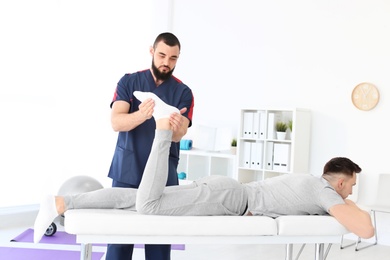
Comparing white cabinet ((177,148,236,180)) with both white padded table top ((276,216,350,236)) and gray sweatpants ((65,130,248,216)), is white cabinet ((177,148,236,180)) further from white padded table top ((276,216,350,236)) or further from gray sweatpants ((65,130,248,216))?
white padded table top ((276,216,350,236))

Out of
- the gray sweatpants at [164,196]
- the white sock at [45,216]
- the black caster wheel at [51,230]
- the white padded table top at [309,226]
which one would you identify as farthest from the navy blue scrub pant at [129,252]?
the black caster wheel at [51,230]

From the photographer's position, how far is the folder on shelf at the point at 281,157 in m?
4.27

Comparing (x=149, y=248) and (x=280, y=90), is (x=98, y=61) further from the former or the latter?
(x=149, y=248)

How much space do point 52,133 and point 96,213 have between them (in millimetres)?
2987

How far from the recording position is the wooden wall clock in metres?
4.17

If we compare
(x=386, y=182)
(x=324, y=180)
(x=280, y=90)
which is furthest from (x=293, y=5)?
(x=324, y=180)

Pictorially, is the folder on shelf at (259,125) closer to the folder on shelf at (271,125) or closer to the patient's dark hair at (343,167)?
the folder on shelf at (271,125)

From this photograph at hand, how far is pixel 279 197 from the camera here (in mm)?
2086

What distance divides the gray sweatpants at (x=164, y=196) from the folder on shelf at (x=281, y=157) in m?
2.22

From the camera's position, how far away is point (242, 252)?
3.65 meters

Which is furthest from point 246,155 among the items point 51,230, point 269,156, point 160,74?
point 160,74

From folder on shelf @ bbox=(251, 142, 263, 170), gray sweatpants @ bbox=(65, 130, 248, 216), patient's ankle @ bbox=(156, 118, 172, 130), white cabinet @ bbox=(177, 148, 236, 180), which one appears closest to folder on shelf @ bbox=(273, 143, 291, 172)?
folder on shelf @ bbox=(251, 142, 263, 170)

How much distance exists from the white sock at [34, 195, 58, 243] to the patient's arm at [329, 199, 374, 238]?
3.59 ft

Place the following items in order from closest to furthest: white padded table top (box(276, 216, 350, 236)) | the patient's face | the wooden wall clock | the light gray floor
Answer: white padded table top (box(276, 216, 350, 236)) < the patient's face < the light gray floor < the wooden wall clock
